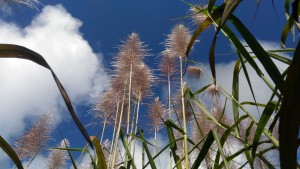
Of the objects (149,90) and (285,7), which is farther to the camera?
(149,90)

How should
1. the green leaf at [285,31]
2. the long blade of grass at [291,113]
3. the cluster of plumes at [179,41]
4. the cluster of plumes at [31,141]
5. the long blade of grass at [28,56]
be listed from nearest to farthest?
1. the long blade of grass at [291,113]
2. the long blade of grass at [28,56]
3. the green leaf at [285,31]
4. the cluster of plumes at [179,41]
5. the cluster of plumes at [31,141]

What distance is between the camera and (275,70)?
358 millimetres

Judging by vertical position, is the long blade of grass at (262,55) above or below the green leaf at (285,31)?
below

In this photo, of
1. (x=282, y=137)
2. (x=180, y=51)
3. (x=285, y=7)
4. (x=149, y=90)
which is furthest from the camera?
(x=149, y=90)

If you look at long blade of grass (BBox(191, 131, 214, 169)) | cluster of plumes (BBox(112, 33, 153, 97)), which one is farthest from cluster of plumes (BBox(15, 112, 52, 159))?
long blade of grass (BBox(191, 131, 214, 169))

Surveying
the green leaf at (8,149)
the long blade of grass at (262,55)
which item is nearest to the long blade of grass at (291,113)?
the long blade of grass at (262,55)

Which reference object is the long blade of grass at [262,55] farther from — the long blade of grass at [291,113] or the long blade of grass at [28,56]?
the long blade of grass at [28,56]

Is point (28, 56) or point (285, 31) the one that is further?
point (285, 31)

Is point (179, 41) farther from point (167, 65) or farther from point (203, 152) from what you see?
point (203, 152)

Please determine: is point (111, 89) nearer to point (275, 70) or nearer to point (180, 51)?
point (180, 51)

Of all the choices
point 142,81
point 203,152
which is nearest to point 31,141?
point 142,81

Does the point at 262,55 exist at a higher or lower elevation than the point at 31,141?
lower

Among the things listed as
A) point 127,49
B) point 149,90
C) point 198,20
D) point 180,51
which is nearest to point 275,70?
point 198,20

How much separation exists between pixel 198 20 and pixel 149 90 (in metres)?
1.02
